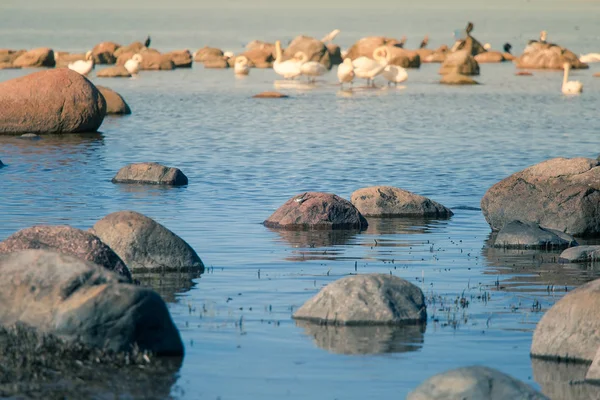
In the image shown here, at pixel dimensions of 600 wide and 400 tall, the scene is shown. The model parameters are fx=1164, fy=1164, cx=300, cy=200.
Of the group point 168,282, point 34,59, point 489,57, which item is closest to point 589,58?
point 489,57

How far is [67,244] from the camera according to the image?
455 inches

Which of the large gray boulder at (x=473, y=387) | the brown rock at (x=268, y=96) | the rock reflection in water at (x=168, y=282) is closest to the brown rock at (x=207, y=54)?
the brown rock at (x=268, y=96)

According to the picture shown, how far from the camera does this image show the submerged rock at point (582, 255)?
14153mm

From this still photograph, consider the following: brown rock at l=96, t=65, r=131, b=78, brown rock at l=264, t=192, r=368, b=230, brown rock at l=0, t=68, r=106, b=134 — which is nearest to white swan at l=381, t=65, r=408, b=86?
brown rock at l=96, t=65, r=131, b=78

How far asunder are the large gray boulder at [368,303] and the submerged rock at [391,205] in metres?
7.64

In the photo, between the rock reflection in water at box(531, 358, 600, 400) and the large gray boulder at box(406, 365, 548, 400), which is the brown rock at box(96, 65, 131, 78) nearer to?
the rock reflection in water at box(531, 358, 600, 400)

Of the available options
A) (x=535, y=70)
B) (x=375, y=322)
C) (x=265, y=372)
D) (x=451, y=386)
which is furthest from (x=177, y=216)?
(x=535, y=70)

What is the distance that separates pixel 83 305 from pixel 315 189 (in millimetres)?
13375

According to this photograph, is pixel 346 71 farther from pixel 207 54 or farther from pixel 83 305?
pixel 83 305

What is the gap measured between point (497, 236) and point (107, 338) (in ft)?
25.9

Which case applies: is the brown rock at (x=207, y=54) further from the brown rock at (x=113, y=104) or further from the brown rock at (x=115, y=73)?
the brown rock at (x=113, y=104)

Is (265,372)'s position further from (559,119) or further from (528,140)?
(559,119)

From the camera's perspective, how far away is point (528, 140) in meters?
32.8

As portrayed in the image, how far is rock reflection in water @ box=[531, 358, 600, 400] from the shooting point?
8391mm
